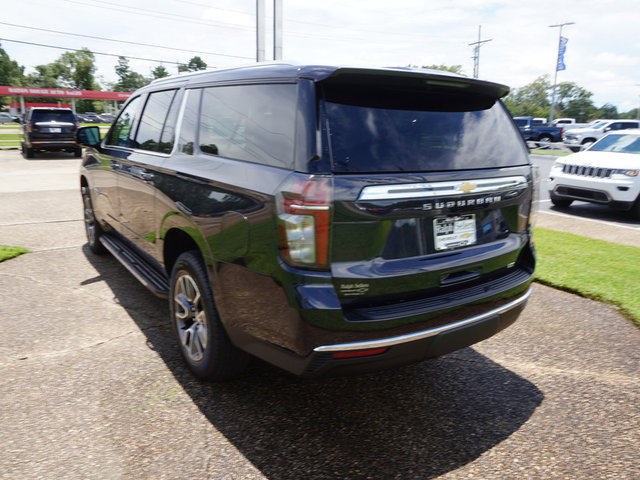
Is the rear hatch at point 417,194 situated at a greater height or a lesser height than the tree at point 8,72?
lesser

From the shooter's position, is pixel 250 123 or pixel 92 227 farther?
pixel 92 227

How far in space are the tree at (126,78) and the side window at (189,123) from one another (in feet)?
425

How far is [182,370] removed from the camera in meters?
3.25

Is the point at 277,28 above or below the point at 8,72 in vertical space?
below

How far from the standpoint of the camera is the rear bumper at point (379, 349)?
7.20 ft

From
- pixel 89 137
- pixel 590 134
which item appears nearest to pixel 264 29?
pixel 89 137

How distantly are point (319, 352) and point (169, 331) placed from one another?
2080 mm

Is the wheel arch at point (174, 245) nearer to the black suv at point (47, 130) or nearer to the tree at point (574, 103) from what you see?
the black suv at point (47, 130)

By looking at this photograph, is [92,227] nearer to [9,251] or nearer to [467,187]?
[9,251]

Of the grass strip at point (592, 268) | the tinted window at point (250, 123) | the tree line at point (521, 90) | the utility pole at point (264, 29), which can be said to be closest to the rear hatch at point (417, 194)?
the tinted window at point (250, 123)

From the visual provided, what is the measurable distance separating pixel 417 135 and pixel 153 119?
2.38m

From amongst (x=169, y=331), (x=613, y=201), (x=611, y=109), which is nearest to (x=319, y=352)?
(x=169, y=331)

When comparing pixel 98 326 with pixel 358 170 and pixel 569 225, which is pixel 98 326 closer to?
pixel 358 170

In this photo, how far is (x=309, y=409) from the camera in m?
2.85
